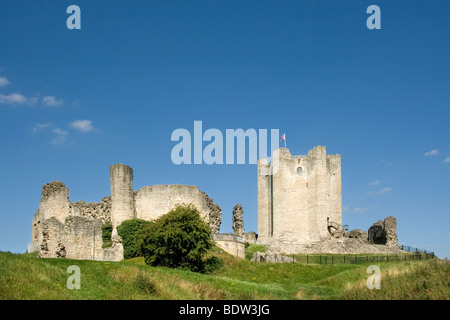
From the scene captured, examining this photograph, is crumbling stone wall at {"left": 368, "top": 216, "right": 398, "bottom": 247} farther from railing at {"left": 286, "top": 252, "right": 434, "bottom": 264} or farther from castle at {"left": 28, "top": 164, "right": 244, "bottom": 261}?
castle at {"left": 28, "top": 164, "right": 244, "bottom": 261}

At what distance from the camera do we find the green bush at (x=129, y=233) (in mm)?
44566

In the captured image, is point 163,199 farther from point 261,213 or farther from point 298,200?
point 261,213

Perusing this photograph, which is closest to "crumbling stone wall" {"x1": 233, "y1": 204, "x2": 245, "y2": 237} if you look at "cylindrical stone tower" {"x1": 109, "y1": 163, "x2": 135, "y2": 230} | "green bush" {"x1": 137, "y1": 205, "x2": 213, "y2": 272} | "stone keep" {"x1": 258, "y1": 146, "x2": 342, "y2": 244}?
"stone keep" {"x1": 258, "y1": 146, "x2": 342, "y2": 244}

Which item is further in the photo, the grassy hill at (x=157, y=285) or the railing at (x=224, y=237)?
the railing at (x=224, y=237)

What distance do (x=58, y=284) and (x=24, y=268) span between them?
1.71m

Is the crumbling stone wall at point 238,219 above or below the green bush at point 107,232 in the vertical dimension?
above

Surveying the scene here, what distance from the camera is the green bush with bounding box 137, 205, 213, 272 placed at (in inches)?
1348

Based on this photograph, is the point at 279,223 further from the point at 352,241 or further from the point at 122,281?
the point at 122,281

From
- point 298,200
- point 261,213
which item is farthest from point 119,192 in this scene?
point 261,213

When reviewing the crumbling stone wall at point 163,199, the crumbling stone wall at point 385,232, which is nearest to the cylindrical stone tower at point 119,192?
the crumbling stone wall at point 163,199

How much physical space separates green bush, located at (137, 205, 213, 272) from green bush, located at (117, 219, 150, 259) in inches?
355

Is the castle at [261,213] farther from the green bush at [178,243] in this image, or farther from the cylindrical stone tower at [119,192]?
the green bush at [178,243]

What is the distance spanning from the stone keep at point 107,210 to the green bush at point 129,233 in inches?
16.6

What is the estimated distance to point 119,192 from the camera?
1847 inches
